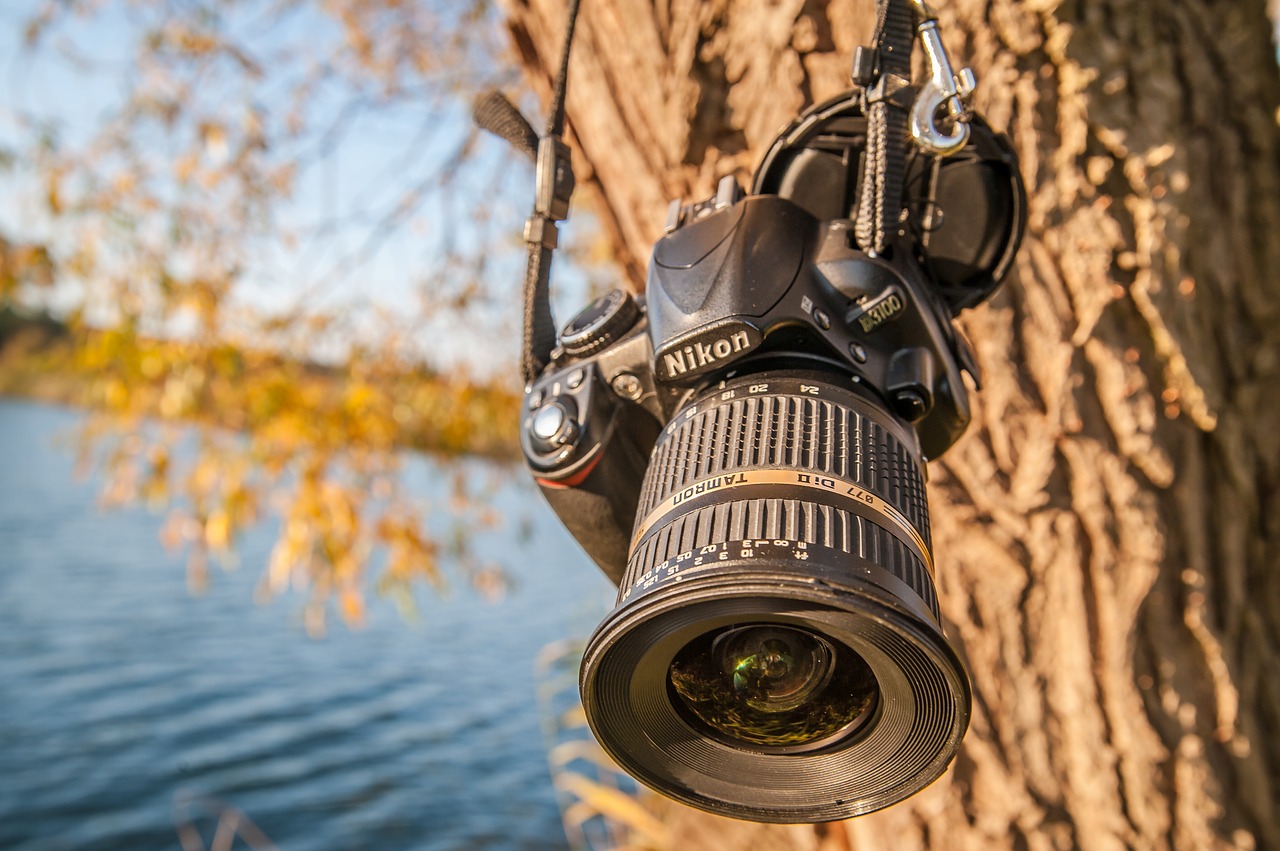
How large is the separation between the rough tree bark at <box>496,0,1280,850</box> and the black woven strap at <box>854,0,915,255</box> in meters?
0.39

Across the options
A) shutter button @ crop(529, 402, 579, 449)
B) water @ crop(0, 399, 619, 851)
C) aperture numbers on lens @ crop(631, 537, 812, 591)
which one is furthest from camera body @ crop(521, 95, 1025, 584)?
water @ crop(0, 399, 619, 851)

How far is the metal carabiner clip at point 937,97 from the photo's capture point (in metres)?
0.84

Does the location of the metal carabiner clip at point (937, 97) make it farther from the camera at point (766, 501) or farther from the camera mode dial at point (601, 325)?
the camera mode dial at point (601, 325)

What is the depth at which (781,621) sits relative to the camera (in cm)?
71

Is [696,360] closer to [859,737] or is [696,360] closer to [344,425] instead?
[859,737]

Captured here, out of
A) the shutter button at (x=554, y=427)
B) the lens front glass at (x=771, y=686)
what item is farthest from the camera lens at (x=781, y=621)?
the shutter button at (x=554, y=427)

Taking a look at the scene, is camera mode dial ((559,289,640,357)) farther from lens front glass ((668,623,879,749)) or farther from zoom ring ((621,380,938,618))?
lens front glass ((668,623,879,749))

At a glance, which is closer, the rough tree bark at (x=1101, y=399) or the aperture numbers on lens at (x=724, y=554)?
the aperture numbers on lens at (x=724, y=554)

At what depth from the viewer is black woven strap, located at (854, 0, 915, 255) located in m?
0.87

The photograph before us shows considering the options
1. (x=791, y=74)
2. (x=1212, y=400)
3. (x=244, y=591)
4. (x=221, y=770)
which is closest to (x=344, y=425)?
(x=791, y=74)

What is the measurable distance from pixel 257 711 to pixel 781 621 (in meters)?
8.57

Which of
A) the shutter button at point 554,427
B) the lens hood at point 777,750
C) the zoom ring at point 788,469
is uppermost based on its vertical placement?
the shutter button at point 554,427

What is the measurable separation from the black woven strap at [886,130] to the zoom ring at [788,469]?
0.16m

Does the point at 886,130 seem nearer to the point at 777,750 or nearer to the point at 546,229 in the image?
the point at 546,229
